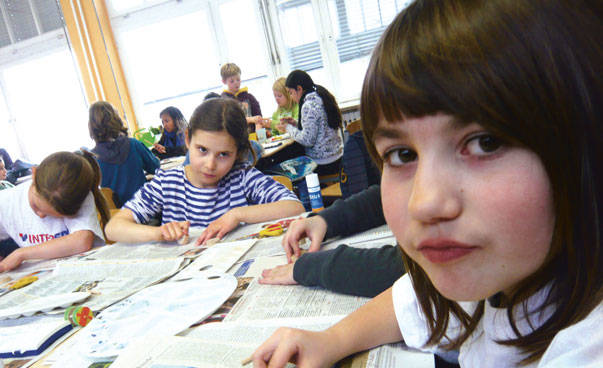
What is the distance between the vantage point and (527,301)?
0.43m

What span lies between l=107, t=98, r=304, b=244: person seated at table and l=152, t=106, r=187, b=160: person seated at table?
2558mm

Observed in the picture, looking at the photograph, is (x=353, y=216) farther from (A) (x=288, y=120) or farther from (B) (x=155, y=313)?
(A) (x=288, y=120)

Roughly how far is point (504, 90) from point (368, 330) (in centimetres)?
37

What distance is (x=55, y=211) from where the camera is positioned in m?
1.49

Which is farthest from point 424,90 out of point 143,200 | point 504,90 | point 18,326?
point 143,200

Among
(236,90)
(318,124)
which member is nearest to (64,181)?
(318,124)

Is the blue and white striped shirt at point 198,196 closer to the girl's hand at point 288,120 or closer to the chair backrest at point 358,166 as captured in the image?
the chair backrest at point 358,166

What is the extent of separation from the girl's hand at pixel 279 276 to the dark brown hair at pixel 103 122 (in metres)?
2.26

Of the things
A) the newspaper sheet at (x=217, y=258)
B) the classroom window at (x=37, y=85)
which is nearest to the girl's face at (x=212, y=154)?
the newspaper sheet at (x=217, y=258)

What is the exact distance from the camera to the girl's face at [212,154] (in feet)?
4.59

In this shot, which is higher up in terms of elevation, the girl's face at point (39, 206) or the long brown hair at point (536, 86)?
the long brown hair at point (536, 86)

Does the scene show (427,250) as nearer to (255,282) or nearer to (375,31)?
(255,282)

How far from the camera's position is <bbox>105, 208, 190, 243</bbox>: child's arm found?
1.23 meters

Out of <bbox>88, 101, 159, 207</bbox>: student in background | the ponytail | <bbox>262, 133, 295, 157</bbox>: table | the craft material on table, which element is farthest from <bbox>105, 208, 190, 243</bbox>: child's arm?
the ponytail
